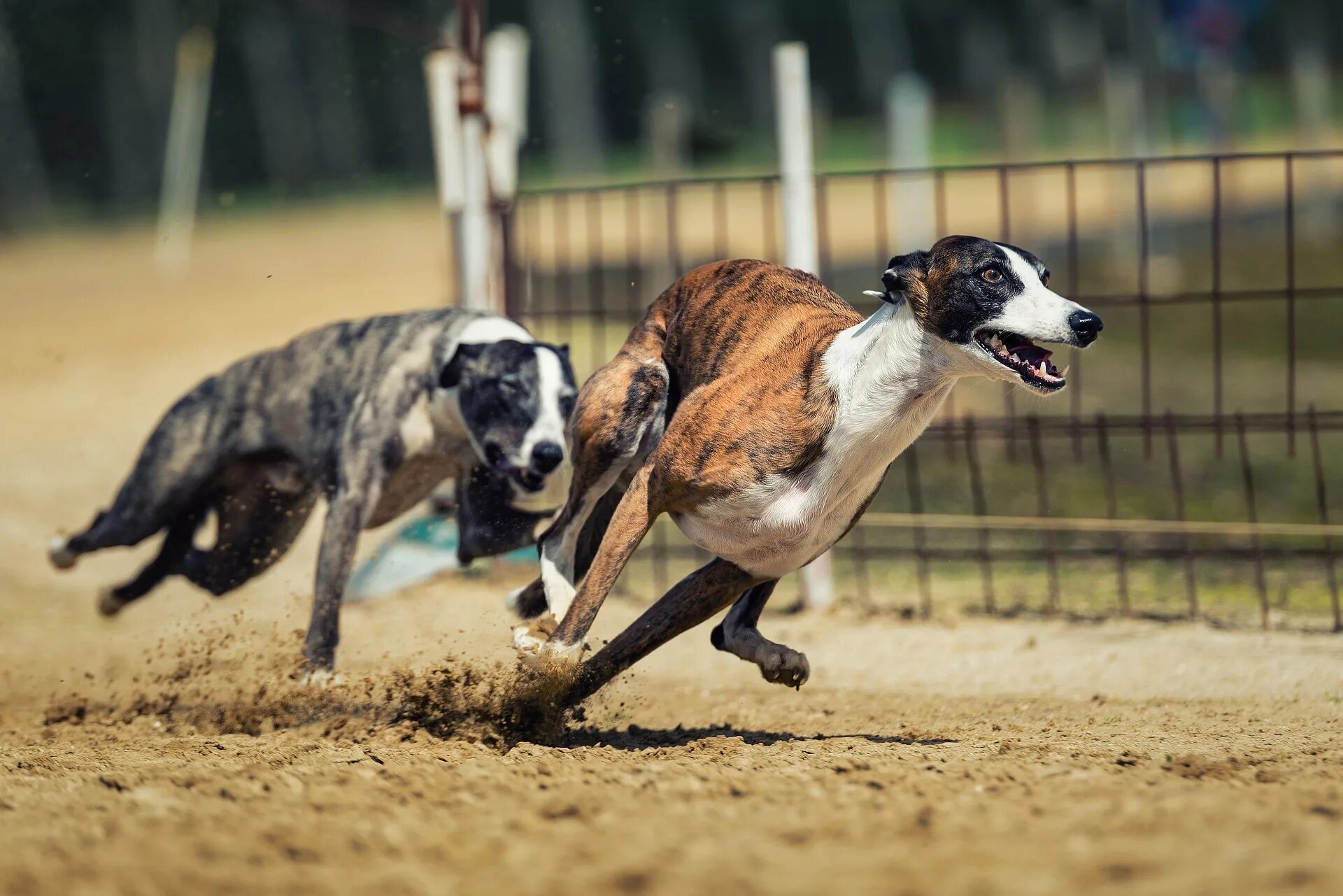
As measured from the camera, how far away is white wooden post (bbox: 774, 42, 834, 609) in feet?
23.2

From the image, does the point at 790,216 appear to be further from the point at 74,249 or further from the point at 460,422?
the point at 74,249

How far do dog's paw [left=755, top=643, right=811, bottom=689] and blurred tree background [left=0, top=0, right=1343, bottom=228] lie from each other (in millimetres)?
19161

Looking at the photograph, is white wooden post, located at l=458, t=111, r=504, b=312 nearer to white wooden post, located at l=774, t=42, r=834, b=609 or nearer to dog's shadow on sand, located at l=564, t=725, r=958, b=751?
white wooden post, located at l=774, t=42, r=834, b=609

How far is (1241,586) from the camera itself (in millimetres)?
7285

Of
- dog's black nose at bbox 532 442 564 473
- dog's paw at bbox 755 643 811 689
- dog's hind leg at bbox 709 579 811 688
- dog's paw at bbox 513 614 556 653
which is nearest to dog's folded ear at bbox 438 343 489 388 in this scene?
dog's black nose at bbox 532 442 564 473

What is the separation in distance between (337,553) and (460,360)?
2.78 feet

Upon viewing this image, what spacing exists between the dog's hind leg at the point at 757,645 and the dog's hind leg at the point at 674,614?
0.15 metres

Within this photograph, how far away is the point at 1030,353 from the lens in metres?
4.02

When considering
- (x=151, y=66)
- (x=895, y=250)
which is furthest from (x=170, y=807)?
(x=151, y=66)

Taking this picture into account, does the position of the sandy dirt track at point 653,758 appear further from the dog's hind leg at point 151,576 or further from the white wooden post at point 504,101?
the white wooden post at point 504,101

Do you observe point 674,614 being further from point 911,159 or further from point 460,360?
point 911,159

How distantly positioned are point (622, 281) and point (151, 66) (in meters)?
16.2

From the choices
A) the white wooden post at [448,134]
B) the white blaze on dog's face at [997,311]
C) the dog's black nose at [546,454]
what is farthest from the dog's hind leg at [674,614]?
the white wooden post at [448,134]

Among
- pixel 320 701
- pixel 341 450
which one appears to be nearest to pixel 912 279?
pixel 320 701
